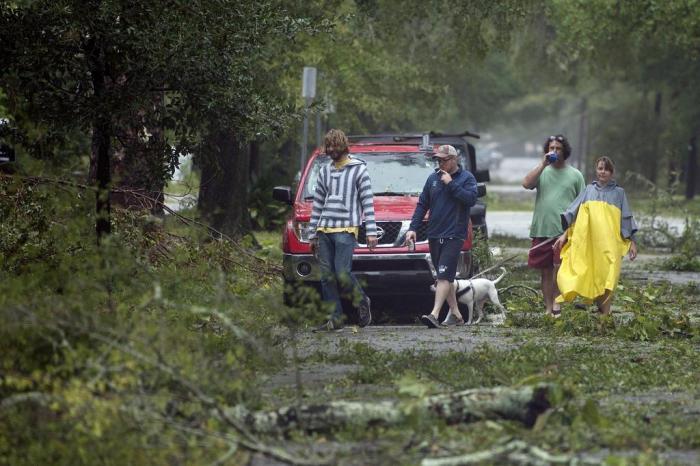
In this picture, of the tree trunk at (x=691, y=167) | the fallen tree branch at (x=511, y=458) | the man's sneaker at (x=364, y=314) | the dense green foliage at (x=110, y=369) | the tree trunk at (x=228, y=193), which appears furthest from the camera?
the tree trunk at (x=691, y=167)

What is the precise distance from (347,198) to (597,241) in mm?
2348

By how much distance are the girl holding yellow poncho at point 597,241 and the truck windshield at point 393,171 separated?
2.18m

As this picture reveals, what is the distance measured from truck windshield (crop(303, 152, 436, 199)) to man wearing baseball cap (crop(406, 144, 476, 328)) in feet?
5.81

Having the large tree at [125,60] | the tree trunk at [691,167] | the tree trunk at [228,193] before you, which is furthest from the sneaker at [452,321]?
the tree trunk at [691,167]

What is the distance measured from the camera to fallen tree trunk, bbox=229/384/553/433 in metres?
7.34

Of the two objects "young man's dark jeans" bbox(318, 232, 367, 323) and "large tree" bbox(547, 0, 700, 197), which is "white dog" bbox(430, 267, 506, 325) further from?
"large tree" bbox(547, 0, 700, 197)

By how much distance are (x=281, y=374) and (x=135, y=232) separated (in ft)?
10.4

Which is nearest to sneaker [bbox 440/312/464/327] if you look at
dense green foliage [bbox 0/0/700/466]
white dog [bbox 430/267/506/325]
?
white dog [bbox 430/267/506/325]

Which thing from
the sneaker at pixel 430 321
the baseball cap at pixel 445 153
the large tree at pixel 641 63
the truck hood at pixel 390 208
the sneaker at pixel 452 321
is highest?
the large tree at pixel 641 63

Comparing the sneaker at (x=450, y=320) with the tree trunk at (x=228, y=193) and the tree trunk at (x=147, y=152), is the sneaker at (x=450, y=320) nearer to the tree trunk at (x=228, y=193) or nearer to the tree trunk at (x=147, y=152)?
the tree trunk at (x=147, y=152)

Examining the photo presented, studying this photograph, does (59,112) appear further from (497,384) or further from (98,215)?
(497,384)

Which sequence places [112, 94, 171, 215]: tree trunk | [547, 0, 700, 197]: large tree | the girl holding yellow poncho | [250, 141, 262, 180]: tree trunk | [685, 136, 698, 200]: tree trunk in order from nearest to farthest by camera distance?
1. [112, 94, 171, 215]: tree trunk
2. the girl holding yellow poncho
3. [547, 0, 700, 197]: large tree
4. [250, 141, 262, 180]: tree trunk
5. [685, 136, 698, 200]: tree trunk

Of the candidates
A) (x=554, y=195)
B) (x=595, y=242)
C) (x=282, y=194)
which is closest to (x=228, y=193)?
(x=282, y=194)

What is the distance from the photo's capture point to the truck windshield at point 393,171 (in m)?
15.3
